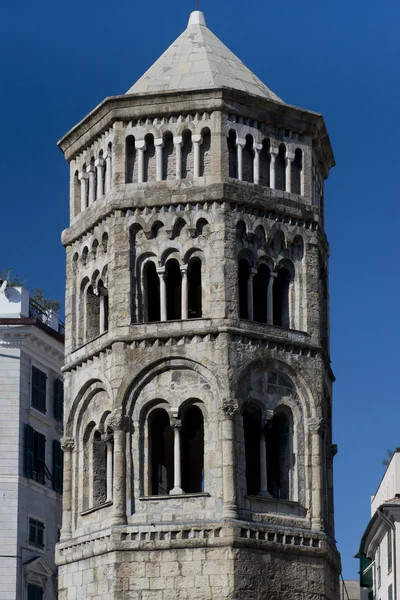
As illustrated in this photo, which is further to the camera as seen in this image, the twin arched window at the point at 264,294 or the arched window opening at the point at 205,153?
the arched window opening at the point at 205,153

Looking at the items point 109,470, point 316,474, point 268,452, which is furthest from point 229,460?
point 109,470

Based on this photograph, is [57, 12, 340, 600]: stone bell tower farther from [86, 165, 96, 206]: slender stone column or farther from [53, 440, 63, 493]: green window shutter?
[53, 440, 63, 493]: green window shutter

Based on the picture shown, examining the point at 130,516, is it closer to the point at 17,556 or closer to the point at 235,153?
the point at 235,153

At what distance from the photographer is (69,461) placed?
43.7 metres

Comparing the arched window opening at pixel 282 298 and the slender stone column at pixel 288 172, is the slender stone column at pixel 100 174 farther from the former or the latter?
the arched window opening at pixel 282 298

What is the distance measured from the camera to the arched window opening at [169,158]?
43.4 meters

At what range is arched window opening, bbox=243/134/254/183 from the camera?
43562 mm

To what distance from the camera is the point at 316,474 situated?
4222cm

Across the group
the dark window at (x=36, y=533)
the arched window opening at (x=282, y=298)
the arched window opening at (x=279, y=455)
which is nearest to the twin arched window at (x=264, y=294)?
the arched window opening at (x=282, y=298)

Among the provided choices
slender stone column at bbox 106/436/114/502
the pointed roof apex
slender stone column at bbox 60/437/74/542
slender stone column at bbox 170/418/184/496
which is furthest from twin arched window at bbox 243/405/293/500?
the pointed roof apex

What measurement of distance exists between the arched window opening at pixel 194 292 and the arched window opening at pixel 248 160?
250 centimetres

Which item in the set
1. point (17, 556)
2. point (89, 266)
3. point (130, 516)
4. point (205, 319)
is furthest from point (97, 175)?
point (17, 556)

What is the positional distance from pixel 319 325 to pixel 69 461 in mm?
6677

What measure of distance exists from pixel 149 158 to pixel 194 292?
3.32m
